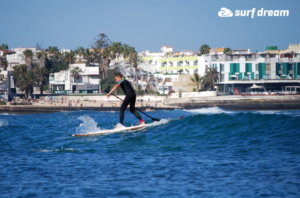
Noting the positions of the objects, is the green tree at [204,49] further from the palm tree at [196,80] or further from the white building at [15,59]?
the white building at [15,59]

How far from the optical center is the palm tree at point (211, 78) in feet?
250

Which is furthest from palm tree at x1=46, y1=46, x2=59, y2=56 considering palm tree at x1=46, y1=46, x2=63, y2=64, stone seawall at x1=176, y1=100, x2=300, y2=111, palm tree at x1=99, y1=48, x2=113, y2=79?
stone seawall at x1=176, y1=100, x2=300, y2=111

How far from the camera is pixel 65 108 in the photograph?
6131 centimetres

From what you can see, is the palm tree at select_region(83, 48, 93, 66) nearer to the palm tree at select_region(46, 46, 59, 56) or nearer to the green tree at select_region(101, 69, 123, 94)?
the palm tree at select_region(46, 46, 59, 56)

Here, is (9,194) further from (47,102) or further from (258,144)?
(47,102)

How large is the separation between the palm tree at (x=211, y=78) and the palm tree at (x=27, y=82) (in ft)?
98.9

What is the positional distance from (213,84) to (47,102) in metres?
28.9

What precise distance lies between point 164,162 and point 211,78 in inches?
2649

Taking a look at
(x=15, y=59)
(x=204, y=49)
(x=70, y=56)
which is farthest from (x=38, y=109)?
(x=204, y=49)

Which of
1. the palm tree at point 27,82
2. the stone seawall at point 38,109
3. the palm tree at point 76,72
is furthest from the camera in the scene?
the palm tree at point 76,72

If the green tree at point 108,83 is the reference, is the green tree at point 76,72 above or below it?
above

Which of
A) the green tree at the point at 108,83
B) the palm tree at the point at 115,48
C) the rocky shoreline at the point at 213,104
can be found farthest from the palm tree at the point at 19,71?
the palm tree at the point at 115,48

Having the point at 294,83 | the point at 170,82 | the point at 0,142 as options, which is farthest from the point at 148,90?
the point at 0,142

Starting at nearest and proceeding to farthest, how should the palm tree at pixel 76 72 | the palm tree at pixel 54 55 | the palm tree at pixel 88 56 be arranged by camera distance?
the palm tree at pixel 76 72 < the palm tree at pixel 88 56 < the palm tree at pixel 54 55
